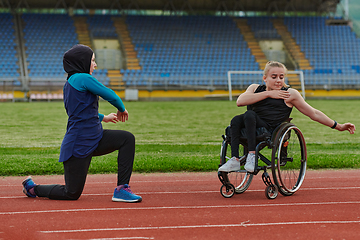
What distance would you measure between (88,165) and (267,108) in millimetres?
1885

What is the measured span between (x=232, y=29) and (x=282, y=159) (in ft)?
104

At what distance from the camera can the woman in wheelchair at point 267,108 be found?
4.24m

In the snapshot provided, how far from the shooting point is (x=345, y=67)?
31.8 metres

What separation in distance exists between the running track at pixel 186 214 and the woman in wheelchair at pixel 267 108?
55 cm

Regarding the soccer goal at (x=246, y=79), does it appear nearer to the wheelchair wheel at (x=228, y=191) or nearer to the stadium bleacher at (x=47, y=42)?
the stadium bleacher at (x=47, y=42)

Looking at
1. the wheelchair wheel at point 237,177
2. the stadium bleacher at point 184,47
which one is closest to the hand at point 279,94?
the wheelchair wheel at point 237,177

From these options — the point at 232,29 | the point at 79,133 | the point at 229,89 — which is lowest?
the point at 79,133

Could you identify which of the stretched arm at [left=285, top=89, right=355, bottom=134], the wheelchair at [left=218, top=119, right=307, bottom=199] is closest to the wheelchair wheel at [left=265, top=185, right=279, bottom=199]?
the wheelchair at [left=218, top=119, right=307, bottom=199]

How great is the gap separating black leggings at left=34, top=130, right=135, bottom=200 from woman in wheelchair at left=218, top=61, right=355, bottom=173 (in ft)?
3.04

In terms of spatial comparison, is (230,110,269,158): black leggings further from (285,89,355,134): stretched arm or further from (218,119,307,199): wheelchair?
(285,89,355,134): stretched arm

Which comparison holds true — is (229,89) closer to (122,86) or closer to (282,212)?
(122,86)

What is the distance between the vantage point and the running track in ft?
10.7

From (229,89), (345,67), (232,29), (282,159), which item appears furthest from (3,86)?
(282,159)

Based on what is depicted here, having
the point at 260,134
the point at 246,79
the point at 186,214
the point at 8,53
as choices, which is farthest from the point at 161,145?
the point at 8,53
